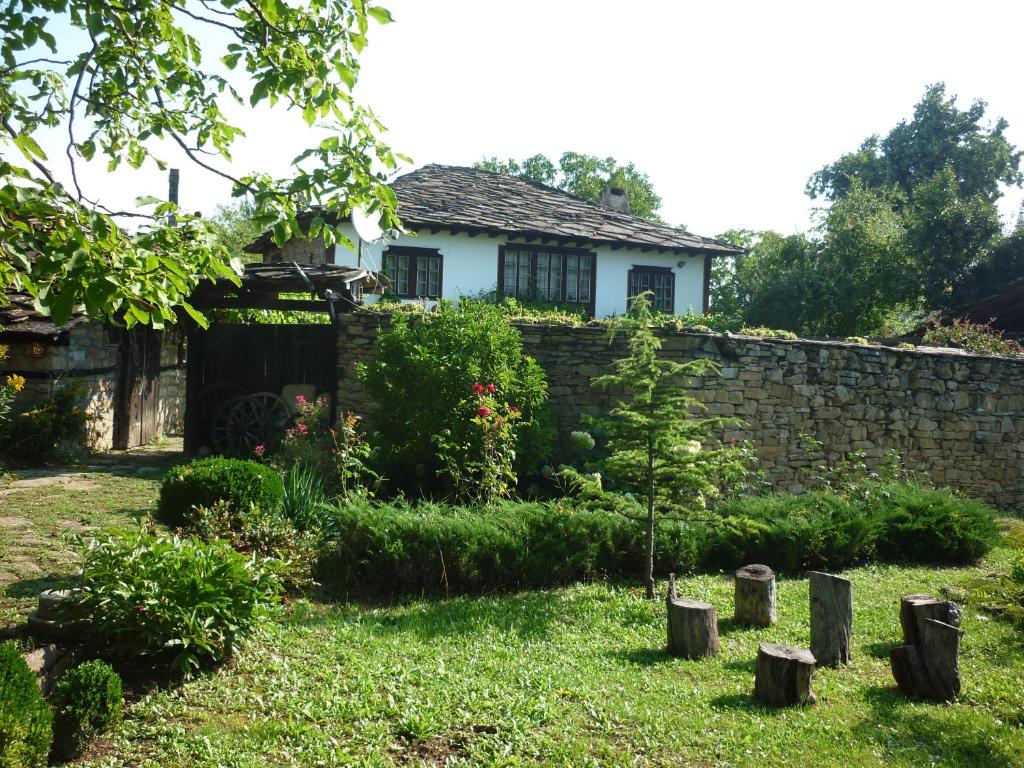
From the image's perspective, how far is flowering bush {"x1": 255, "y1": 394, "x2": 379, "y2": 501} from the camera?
767 cm

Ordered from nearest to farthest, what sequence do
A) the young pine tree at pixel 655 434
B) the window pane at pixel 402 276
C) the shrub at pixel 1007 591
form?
the shrub at pixel 1007 591, the young pine tree at pixel 655 434, the window pane at pixel 402 276

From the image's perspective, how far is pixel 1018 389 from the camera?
12.2 metres

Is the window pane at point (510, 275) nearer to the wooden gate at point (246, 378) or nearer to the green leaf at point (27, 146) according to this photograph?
the wooden gate at point (246, 378)

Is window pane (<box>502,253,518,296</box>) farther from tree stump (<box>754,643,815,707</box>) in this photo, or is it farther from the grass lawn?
tree stump (<box>754,643,815,707</box>)

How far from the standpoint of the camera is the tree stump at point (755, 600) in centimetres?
586

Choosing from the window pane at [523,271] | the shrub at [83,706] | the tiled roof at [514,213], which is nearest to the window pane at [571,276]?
the tiled roof at [514,213]

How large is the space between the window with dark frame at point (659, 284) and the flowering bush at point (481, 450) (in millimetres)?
10598

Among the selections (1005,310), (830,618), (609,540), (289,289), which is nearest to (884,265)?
(1005,310)

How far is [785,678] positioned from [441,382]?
4.95 meters

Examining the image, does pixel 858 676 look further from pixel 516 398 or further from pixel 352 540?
pixel 516 398

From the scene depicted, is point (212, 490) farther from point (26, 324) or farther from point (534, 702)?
point (26, 324)

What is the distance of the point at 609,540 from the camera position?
6.88m

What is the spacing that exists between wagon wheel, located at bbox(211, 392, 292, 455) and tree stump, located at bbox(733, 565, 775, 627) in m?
7.10

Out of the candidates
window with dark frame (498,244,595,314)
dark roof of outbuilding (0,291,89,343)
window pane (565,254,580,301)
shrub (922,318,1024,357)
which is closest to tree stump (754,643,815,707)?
dark roof of outbuilding (0,291,89,343)
